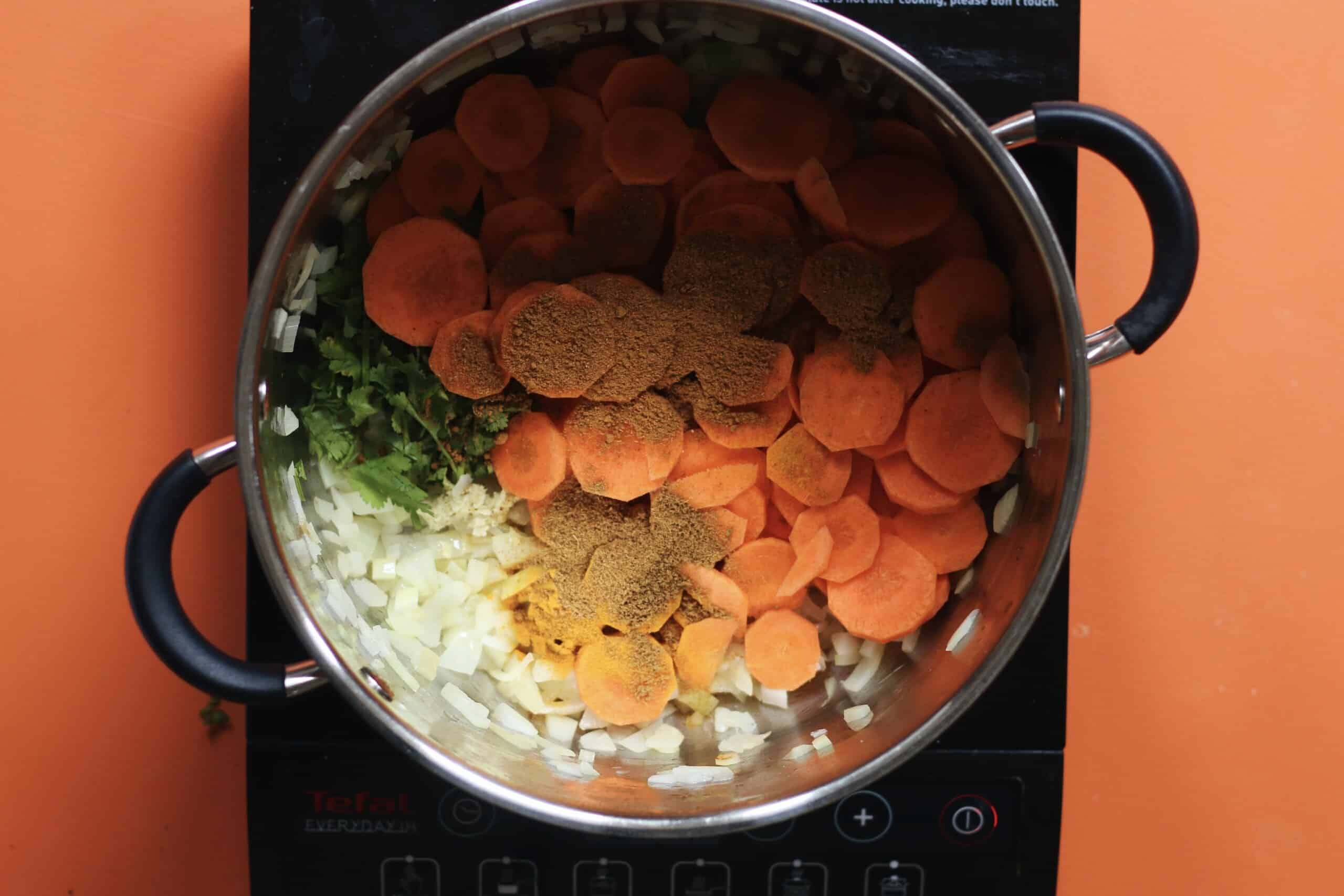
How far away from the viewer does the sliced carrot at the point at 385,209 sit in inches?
34.4

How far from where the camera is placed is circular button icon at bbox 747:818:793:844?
3.04 feet

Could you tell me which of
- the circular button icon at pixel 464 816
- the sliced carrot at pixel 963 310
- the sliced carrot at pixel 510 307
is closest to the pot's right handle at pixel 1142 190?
the sliced carrot at pixel 963 310

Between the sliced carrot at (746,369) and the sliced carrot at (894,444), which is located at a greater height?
the sliced carrot at (746,369)

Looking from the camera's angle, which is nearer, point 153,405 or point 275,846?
point 275,846

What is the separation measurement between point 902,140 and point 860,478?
329 mm

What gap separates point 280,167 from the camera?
0.88 metres

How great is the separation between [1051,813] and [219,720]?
892 millimetres

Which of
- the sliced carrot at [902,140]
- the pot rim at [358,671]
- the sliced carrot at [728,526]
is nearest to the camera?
the pot rim at [358,671]

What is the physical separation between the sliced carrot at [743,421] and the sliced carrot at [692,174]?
0.20 m

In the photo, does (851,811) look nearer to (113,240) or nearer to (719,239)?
(719,239)

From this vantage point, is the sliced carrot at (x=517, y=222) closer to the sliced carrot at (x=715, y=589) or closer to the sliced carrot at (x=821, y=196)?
the sliced carrot at (x=821, y=196)

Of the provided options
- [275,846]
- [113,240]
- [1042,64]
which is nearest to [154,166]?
Result: [113,240]

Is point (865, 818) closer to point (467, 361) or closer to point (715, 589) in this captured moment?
point (715, 589)

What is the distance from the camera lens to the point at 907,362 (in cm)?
90
